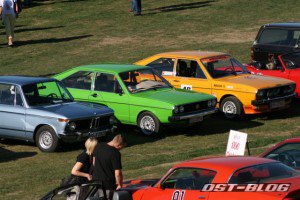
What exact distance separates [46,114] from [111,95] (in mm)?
2217

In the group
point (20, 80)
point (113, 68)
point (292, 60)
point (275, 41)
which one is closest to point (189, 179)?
point (20, 80)

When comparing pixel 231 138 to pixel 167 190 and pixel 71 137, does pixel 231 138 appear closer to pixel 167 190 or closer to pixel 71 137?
pixel 167 190

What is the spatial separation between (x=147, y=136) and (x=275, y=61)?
530cm

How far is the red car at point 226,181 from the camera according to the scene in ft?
33.1

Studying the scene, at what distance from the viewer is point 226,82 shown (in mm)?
20688

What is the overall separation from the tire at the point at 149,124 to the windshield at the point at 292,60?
16.2ft

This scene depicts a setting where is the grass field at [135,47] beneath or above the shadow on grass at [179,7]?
beneath

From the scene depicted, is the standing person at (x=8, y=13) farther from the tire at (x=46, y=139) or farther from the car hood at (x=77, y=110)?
the tire at (x=46, y=139)

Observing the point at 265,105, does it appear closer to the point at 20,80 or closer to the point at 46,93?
the point at 46,93

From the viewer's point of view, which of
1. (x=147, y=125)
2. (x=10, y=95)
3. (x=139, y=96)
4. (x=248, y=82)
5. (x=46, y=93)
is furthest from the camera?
(x=248, y=82)

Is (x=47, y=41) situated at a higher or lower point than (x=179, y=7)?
lower

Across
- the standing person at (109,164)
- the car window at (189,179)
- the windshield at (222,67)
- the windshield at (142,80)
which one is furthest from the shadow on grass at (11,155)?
the car window at (189,179)

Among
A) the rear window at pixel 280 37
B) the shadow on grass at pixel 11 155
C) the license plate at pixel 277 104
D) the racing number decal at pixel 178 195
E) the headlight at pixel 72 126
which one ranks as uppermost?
the rear window at pixel 280 37

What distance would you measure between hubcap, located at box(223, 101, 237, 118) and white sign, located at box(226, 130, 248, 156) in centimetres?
679
